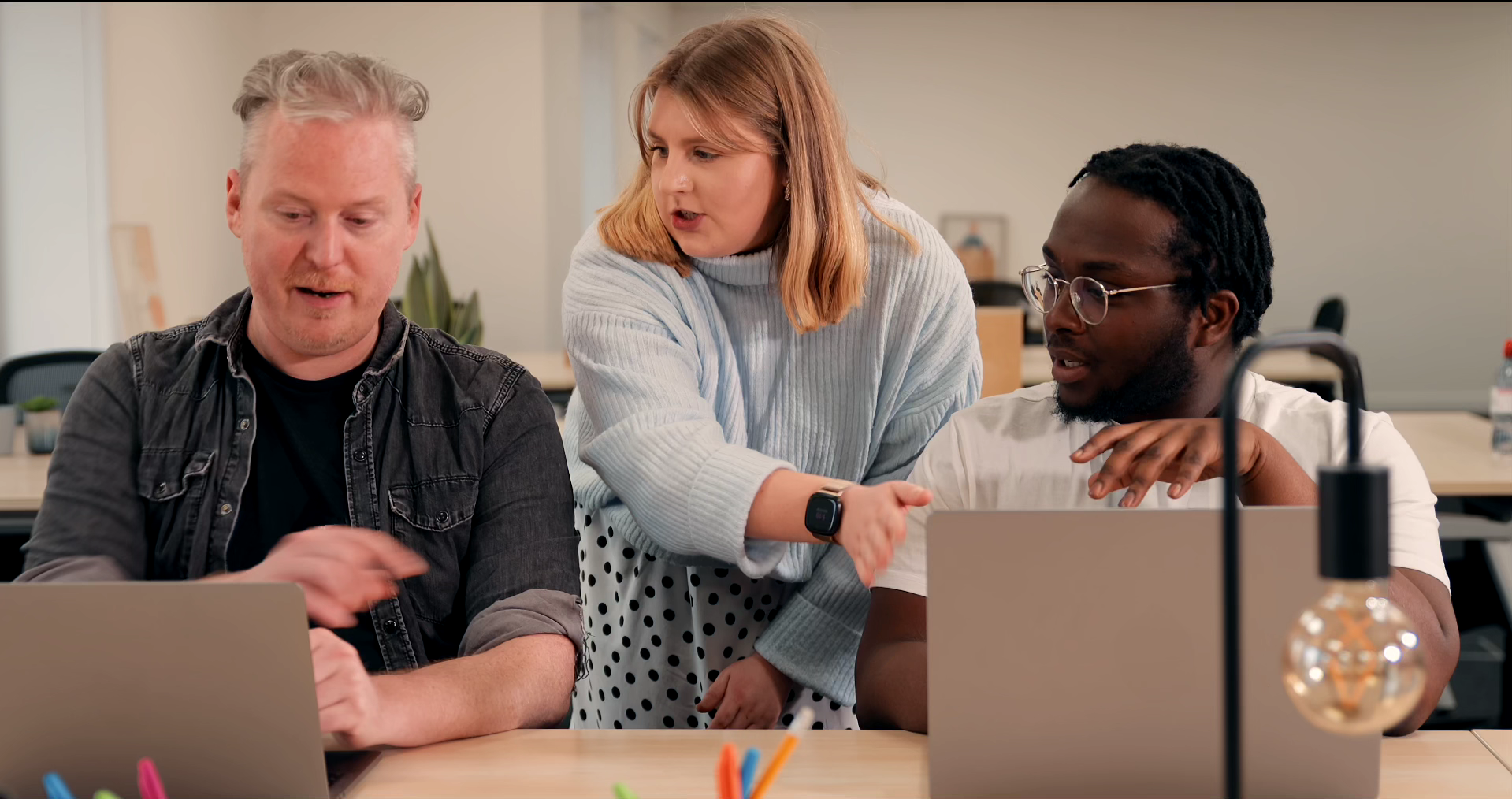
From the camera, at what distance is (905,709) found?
4.06 feet

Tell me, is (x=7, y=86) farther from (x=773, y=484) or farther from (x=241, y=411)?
(x=773, y=484)

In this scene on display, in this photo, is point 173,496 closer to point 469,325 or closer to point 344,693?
point 344,693

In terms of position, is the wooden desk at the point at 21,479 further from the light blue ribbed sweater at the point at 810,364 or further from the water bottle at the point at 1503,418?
the water bottle at the point at 1503,418

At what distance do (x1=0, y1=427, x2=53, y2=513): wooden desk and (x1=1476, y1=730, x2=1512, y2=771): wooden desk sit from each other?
204 centimetres

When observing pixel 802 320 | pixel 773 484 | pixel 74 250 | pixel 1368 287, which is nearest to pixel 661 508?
pixel 773 484

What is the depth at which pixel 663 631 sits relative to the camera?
72.3 inches

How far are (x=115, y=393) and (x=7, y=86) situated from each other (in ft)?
14.3

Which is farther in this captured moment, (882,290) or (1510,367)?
(1510,367)

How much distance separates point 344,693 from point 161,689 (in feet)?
0.50

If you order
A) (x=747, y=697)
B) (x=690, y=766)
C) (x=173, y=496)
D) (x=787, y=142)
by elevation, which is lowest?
(x=747, y=697)

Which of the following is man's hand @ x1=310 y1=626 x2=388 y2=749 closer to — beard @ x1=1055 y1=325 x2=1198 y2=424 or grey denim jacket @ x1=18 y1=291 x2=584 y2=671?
grey denim jacket @ x1=18 y1=291 x2=584 y2=671

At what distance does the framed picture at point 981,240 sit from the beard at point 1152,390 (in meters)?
7.55

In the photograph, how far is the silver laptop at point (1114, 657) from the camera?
0.92 metres

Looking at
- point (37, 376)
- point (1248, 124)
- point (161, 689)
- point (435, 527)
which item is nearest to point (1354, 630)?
point (161, 689)
